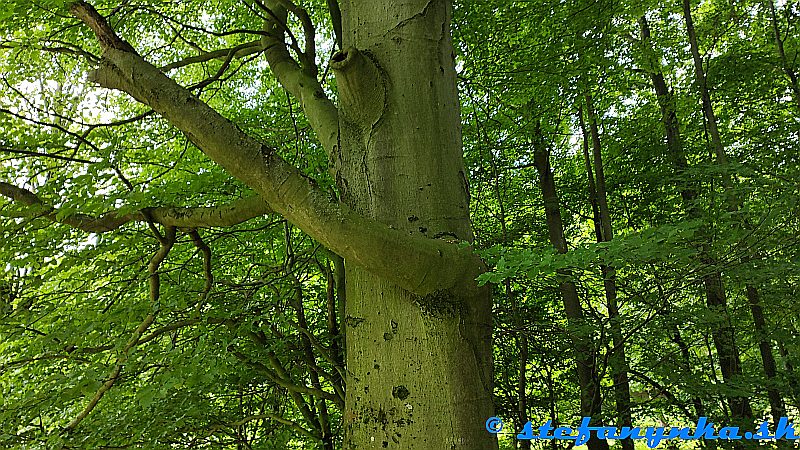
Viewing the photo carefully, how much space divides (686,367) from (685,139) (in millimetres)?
2312

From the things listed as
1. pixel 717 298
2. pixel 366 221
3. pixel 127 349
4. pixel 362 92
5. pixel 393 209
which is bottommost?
pixel 127 349

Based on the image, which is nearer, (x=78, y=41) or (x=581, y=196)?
(x=78, y=41)

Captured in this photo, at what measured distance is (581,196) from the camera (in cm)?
550

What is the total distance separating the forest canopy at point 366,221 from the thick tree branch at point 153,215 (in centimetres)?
1

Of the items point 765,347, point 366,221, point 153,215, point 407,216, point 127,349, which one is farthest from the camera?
point 765,347

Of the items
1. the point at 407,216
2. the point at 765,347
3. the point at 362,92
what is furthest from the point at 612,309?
the point at 362,92

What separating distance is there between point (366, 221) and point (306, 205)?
18 cm

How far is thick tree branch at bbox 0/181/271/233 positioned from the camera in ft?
7.39

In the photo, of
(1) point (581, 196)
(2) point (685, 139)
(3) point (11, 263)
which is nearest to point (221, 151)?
(3) point (11, 263)

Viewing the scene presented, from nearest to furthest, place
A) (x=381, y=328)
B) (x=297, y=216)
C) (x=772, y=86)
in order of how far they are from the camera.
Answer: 1. (x=297, y=216)
2. (x=381, y=328)
3. (x=772, y=86)

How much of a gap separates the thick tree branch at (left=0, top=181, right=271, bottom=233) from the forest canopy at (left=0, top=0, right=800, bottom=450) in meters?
0.01

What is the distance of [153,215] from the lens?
2426mm

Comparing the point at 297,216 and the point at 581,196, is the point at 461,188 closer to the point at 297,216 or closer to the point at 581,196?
the point at 297,216

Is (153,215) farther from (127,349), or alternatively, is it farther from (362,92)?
(362,92)
